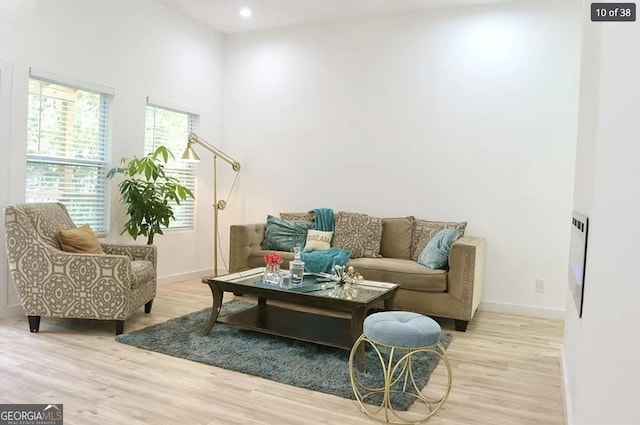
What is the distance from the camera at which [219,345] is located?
10.5 feet

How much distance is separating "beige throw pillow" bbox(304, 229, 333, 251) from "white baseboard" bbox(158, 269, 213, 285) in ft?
5.52

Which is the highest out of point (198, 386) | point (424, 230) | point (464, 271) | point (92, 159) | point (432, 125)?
point (432, 125)

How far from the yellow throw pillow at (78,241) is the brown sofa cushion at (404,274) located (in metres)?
2.17

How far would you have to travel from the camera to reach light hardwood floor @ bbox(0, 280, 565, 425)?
225 cm

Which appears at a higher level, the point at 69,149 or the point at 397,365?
the point at 69,149

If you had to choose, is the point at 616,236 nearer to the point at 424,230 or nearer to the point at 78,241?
the point at 424,230

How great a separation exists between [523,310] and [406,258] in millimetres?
1206

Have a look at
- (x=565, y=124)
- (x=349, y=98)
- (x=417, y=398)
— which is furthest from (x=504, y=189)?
(x=417, y=398)

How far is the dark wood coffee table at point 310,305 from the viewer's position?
295 centimetres

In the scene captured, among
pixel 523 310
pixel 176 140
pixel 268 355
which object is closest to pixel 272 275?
pixel 268 355

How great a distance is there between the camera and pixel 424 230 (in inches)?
180

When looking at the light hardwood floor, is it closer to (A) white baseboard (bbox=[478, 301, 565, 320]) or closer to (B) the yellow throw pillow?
(B) the yellow throw pillow

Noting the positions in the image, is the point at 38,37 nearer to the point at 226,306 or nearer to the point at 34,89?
the point at 34,89

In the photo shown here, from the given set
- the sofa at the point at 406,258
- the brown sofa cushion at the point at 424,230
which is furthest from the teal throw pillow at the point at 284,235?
the brown sofa cushion at the point at 424,230
